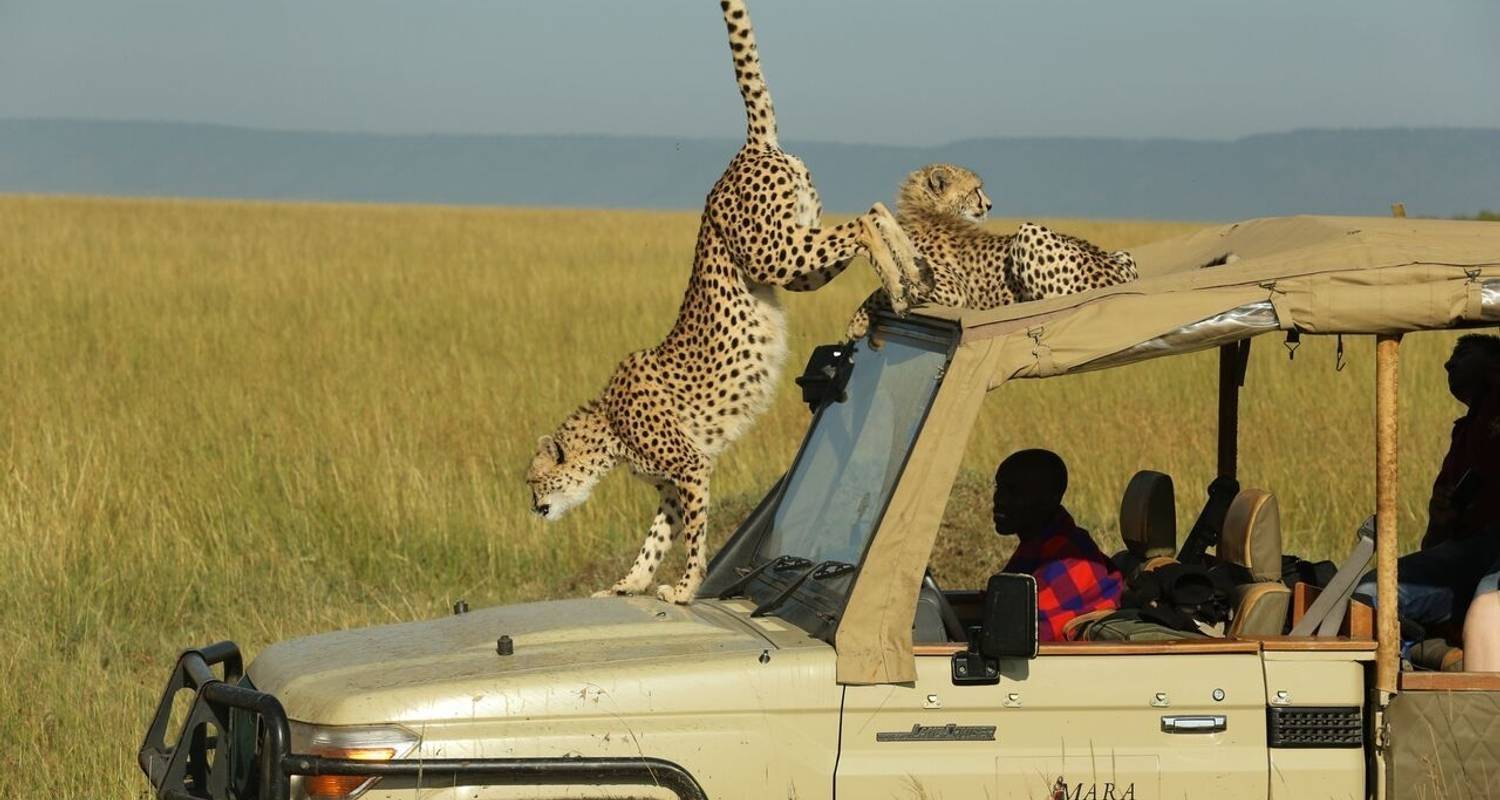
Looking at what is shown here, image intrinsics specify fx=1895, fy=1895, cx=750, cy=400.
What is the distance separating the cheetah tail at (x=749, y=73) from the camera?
6.09 meters

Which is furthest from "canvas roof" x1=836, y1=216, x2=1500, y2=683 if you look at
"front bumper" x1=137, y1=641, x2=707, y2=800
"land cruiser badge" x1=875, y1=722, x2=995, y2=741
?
"front bumper" x1=137, y1=641, x2=707, y2=800

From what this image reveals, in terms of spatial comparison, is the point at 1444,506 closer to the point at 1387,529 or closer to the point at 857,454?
the point at 1387,529

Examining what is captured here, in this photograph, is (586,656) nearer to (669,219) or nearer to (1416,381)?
(1416,381)

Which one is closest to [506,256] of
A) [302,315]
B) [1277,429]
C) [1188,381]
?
[302,315]

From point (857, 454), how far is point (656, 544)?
1.86m

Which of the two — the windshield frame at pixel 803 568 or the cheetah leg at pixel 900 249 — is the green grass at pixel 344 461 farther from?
the cheetah leg at pixel 900 249

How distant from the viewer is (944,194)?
22.0 feet

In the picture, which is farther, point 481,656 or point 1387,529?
point 481,656

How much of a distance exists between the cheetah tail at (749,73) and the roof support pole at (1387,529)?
2.85 meters

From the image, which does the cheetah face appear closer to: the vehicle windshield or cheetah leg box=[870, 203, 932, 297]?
cheetah leg box=[870, 203, 932, 297]

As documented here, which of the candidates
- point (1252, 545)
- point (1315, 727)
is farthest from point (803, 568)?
point (1315, 727)

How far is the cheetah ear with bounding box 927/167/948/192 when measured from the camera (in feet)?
22.0

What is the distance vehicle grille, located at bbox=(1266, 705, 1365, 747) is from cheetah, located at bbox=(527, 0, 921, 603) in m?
2.33

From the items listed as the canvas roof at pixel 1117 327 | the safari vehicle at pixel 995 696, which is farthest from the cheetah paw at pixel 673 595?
the canvas roof at pixel 1117 327
